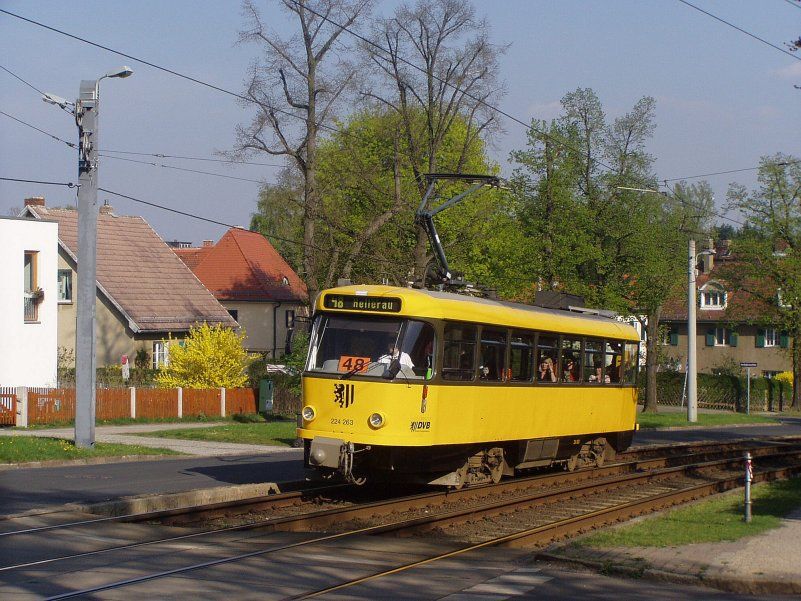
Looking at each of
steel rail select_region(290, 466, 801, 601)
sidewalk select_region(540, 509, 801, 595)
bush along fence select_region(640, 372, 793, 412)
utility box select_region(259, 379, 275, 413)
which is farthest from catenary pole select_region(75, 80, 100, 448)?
bush along fence select_region(640, 372, 793, 412)

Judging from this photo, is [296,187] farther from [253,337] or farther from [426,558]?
[426,558]

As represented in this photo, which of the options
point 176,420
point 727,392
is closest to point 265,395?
point 176,420

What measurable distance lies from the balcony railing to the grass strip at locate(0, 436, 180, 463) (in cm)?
1333

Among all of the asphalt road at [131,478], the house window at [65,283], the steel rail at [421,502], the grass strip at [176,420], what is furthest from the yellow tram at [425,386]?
the house window at [65,283]

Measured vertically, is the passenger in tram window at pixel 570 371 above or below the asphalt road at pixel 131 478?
above

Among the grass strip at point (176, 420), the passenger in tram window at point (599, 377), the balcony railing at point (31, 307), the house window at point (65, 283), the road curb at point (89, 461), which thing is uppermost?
the house window at point (65, 283)

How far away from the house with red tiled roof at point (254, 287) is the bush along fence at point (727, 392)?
22021mm

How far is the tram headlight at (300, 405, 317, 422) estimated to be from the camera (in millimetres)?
15016

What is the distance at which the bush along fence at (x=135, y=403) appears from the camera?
3088 cm

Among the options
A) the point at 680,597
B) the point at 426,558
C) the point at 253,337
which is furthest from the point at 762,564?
the point at 253,337

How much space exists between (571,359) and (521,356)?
7.08ft

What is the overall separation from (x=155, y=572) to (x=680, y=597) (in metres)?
4.63

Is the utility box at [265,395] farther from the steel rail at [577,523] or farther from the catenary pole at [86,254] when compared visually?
the steel rail at [577,523]

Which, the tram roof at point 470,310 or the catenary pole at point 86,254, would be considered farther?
the catenary pole at point 86,254
